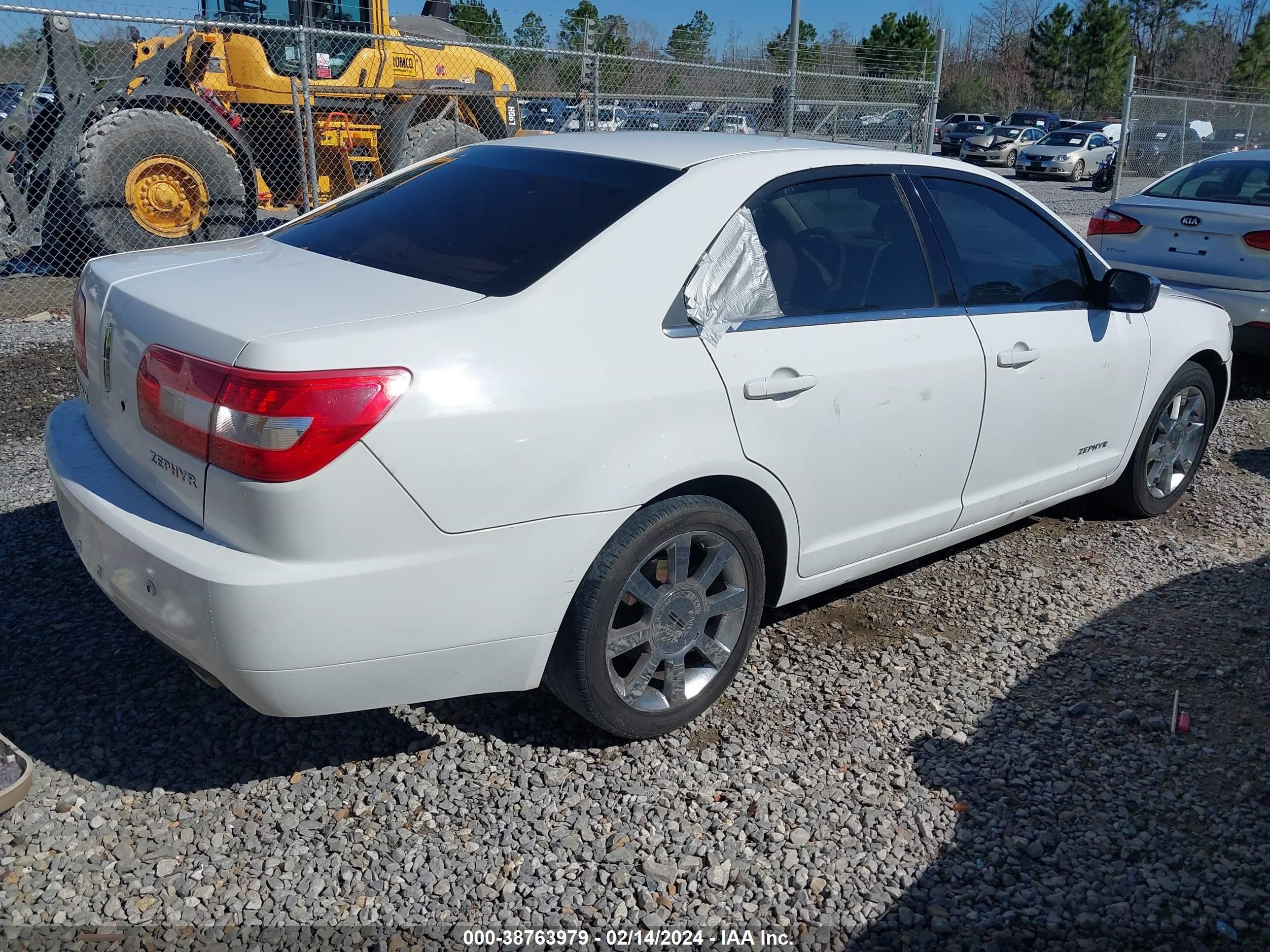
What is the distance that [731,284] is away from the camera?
10.1 ft

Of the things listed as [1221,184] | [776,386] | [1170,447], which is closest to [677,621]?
[776,386]

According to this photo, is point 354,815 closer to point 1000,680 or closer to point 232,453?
point 232,453

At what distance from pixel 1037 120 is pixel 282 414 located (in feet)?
133

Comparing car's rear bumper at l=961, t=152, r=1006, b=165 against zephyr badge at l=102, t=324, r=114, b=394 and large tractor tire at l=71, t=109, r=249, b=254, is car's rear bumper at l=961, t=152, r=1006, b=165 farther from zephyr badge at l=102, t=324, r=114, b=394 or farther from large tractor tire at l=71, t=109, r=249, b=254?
zephyr badge at l=102, t=324, r=114, b=394

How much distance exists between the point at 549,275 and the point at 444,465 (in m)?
0.62

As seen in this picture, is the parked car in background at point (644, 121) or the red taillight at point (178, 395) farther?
the parked car in background at point (644, 121)

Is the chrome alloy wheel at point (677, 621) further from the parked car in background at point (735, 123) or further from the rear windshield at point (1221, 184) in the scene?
the parked car in background at point (735, 123)

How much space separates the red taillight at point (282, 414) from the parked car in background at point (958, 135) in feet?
114

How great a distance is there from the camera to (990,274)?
3889 mm

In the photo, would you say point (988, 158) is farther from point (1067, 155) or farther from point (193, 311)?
point (193, 311)

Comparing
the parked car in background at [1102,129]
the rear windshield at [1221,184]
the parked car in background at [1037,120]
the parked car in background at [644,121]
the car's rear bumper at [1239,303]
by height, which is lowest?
the car's rear bumper at [1239,303]

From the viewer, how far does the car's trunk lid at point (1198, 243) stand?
6.85 metres

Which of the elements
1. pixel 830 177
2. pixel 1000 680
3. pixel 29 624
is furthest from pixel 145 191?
pixel 1000 680

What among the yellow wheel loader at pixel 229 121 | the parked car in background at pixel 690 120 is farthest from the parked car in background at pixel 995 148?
the yellow wheel loader at pixel 229 121
